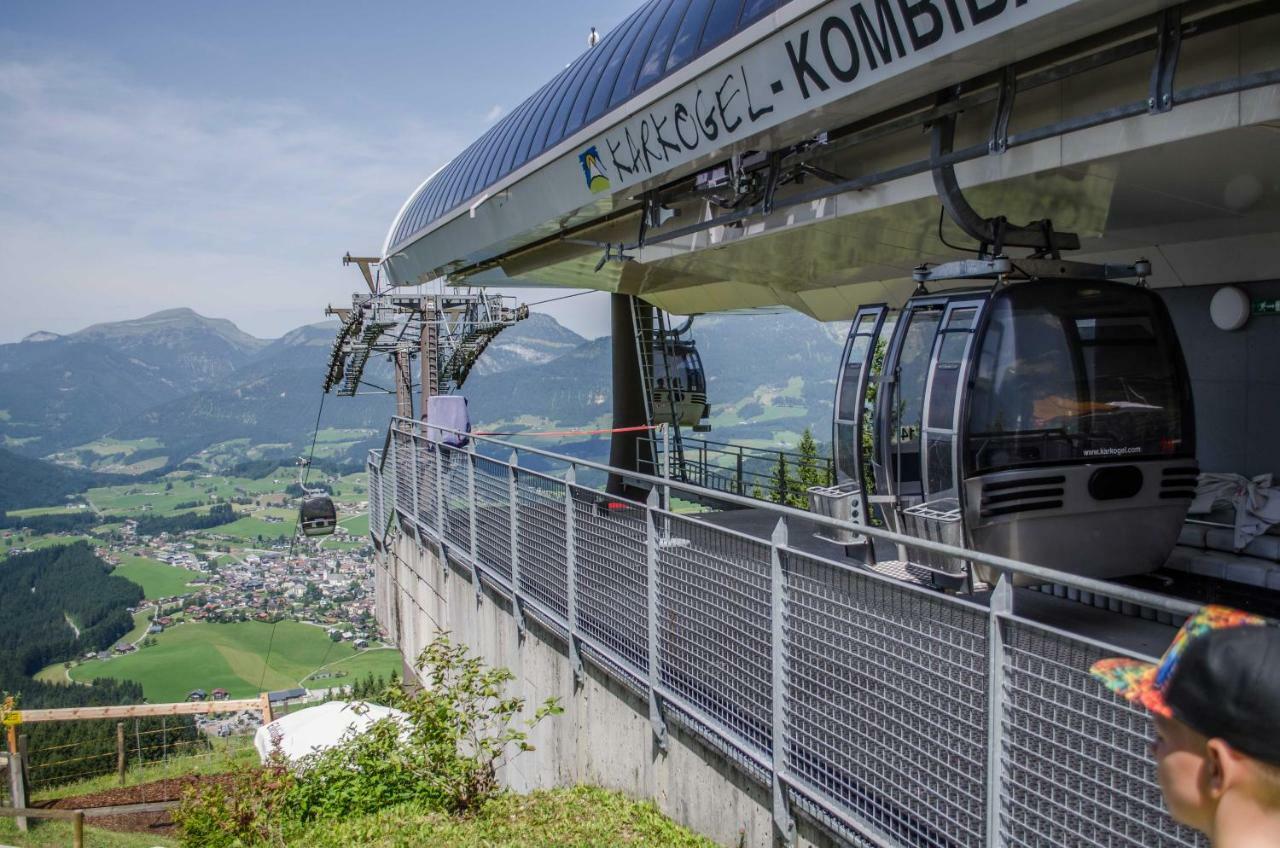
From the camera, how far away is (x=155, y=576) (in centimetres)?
11669

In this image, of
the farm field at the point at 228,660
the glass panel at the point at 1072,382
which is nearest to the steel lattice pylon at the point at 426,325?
the glass panel at the point at 1072,382

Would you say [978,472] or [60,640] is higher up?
[978,472]

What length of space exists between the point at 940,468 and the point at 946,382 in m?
0.63

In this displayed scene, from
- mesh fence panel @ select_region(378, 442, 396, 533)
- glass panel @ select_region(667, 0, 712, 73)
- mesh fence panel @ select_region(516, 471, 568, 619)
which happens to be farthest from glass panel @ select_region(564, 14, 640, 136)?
mesh fence panel @ select_region(516, 471, 568, 619)

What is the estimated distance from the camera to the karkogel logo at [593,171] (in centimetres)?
1405

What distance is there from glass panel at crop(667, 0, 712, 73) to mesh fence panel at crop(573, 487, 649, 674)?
5.88 meters

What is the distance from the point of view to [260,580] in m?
113

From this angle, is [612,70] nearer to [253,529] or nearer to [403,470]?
[403,470]

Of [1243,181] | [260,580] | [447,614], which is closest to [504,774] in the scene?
[447,614]

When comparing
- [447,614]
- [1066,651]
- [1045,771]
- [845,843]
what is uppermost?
[1066,651]

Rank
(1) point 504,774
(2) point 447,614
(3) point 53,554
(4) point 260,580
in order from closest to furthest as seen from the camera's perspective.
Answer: (1) point 504,774 < (2) point 447,614 < (4) point 260,580 < (3) point 53,554

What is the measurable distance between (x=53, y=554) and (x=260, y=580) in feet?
113

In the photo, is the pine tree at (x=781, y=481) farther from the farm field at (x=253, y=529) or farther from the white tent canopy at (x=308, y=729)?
the farm field at (x=253, y=529)

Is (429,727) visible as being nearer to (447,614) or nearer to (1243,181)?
(447,614)
